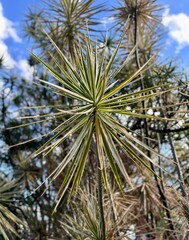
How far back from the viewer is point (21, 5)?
6.63 meters

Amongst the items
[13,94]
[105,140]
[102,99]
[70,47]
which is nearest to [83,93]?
[102,99]

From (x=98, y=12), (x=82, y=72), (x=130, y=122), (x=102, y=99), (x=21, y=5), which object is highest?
(x=21, y=5)

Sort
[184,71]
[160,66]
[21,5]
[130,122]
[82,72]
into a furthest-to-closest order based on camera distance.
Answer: [21,5] → [130,122] → [160,66] → [184,71] → [82,72]

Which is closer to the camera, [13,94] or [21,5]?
[21,5]

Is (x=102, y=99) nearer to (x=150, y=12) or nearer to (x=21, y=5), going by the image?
(x=150, y=12)

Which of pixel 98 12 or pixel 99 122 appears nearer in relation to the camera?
pixel 99 122

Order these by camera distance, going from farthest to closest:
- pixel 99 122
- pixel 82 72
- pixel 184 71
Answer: pixel 184 71
pixel 82 72
pixel 99 122

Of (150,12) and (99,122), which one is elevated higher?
(150,12)

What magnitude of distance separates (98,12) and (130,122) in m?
2.00

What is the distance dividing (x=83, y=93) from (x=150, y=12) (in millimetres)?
2935

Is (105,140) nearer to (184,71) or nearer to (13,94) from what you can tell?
(184,71)

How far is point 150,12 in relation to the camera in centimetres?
494

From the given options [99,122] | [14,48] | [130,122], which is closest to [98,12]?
[130,122]

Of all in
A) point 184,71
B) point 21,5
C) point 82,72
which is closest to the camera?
point 82,72
